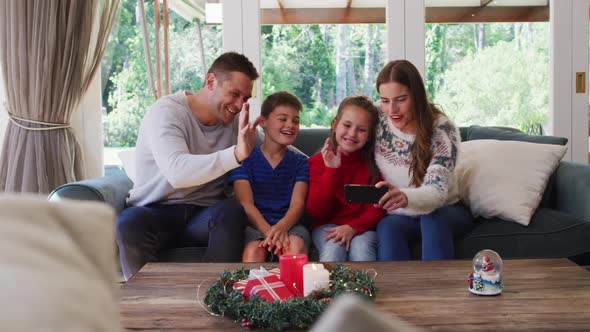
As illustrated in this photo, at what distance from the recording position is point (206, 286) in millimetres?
1796

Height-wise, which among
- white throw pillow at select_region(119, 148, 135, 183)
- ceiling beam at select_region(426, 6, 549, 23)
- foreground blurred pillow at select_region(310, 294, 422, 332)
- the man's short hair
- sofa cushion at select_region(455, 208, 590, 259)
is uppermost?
ceiling beam at select_region(426, 6, 549, 23)

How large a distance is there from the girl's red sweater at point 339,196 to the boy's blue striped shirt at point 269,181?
0.22 feet

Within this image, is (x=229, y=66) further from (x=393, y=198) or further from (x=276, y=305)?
(x=276, y=305)

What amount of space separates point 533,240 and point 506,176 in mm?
345

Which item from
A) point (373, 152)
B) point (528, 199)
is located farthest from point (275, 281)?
point (528, 199)

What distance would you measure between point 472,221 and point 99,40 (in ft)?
7.59

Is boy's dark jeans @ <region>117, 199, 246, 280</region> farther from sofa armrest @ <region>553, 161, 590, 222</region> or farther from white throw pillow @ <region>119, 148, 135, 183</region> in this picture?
sofa armrest @ <region>553, 161, 590, 222</region>

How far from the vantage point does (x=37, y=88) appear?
11.7 ft

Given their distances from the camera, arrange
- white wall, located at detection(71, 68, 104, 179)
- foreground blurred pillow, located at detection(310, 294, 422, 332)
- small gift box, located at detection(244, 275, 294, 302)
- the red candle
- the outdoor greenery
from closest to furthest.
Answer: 1. foreground blurred pillow, located at detection(310, 294, 422, 332)
2. small gift box, located at detection(244, 275, 294, 302)
3. the red candle
4. the outdoor greenery
5. white wall, located at detection(71, 68, 104, 179)

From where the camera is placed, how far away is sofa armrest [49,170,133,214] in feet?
8.23

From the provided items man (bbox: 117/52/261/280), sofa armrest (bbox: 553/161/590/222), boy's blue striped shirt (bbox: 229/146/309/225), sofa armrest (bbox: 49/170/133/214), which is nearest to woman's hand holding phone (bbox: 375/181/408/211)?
boy's blue striped shirt (bbox: 229/146/309/225)

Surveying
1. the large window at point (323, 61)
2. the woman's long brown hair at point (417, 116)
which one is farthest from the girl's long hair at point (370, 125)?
the large window at point (323, 61)

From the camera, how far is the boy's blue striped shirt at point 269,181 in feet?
9.05

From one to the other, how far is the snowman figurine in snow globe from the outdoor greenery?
6.86 ft
